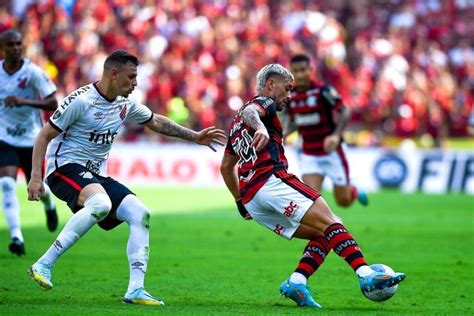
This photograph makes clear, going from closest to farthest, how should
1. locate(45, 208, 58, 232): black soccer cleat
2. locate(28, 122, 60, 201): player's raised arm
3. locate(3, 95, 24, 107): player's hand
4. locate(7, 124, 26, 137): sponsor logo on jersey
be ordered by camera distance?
locate(28, 122, 60, 201): player's raised arm, locate(3, 95, 24, 107): player's hand, locate(7, 124, 26, 137): sponsor logo on jersey, locate(45, 208, 58, 232): black soccer cleat

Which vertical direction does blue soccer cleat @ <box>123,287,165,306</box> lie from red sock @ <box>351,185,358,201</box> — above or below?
above

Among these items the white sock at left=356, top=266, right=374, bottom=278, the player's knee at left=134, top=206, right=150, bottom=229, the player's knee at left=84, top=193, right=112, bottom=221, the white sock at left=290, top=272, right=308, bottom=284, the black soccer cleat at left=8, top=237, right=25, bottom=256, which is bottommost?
the black soccer cleat at left=8, top=237, right=25, bottom=256

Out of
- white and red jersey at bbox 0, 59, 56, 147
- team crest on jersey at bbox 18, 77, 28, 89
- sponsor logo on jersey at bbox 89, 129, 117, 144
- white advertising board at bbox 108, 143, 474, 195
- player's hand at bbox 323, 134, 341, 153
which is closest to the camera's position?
sponsor logo on jersey at bbox 89, 129, 117, 144

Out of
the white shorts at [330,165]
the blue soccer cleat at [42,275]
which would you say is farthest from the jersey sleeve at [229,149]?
the white shorts at [330,165]

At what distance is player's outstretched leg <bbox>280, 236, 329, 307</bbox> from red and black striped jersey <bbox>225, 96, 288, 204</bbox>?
79 centimetres

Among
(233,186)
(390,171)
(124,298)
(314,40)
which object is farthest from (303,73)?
(314,40)

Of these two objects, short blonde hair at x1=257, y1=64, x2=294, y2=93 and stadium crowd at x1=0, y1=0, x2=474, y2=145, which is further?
stadium crowd at x1=0, y1=0, x2=474, y2=145

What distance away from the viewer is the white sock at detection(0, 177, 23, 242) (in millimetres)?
12625

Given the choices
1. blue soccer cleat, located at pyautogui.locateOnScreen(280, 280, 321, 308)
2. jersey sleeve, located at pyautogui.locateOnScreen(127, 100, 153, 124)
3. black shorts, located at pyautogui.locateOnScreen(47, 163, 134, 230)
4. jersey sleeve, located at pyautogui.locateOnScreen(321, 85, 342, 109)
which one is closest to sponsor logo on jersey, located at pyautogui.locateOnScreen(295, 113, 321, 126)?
jersey sleeve, located at pyautogui.locateOnScreen(321, 85, 342, 109)

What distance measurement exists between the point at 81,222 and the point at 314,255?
215 centimetres

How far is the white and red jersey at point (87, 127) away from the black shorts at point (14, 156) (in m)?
3.73

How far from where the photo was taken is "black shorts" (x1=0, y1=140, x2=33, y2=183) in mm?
12883

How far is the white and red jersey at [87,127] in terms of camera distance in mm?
8938

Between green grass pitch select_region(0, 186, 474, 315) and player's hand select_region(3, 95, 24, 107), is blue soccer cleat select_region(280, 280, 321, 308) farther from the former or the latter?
player's hand select_region(3, 95, 24, 107)
